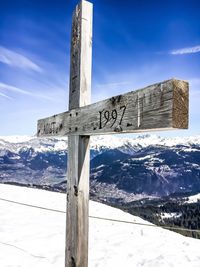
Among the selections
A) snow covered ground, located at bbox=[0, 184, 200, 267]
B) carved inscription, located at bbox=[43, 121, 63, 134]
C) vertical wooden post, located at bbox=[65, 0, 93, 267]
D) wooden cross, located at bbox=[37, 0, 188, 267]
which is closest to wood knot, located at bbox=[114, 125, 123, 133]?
wooden cross, located at bbox=[37, 0, 188, 267]

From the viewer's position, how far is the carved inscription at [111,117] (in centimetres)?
292

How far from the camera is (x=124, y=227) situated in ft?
31.7

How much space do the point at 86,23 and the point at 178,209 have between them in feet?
647

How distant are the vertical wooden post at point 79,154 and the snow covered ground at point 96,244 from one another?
8.52ft

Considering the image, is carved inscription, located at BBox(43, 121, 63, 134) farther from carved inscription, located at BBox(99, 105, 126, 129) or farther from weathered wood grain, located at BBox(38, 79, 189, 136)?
carved inscription, located at BBox(99, 105, 126, 129)

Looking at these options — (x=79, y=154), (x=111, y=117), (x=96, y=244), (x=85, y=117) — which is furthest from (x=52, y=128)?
(x=96, y=244)

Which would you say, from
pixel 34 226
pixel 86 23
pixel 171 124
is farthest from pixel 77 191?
pixel 34 226

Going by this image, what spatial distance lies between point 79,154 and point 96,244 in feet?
15.0

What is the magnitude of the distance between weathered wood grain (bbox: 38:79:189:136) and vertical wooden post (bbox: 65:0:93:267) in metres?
0.25

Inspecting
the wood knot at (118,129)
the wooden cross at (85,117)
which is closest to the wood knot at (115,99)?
the wooden cross at (85,117)

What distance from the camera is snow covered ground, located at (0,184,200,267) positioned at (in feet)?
20.8

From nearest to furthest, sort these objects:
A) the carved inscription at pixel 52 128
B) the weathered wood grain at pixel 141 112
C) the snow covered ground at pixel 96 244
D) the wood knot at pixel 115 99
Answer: the weathered wood grain at pixel 141 112
the wood knot at pixel 115 99
the carved inscription at pixel 52 128
the snow covered ground at pixel 96 244

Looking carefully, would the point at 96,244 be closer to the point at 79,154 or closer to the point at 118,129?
the point at 79,154

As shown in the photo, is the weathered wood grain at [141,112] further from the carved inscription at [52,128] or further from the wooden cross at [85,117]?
the carved inscription at [52,128]
